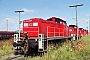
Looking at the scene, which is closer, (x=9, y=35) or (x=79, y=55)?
(x=79, y=55)

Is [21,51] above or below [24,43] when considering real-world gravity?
below

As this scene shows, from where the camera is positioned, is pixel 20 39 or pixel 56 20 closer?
pixel 20 39

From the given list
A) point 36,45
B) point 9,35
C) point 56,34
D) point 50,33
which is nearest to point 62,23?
point 56,34

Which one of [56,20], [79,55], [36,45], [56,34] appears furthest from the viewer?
[56,20]

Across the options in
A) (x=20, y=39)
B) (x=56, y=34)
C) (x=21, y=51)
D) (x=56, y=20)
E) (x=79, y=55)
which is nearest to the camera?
(x=79, y=55)

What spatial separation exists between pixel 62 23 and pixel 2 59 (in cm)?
898

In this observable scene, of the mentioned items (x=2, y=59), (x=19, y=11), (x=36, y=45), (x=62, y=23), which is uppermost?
(x=19, y=11)

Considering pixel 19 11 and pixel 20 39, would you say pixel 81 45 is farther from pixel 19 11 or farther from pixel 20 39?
pixel 19 11

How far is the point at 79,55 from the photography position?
29.1ft

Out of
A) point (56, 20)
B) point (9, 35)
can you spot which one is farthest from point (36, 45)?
point (9, 35)

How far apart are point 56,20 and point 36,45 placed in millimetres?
6693

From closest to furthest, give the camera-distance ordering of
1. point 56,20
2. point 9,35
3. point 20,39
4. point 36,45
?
point 36,45 → point 20,39 → point 56,20 → point 9,35

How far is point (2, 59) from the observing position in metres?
9.93

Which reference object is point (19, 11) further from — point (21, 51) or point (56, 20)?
point (21, 51)
